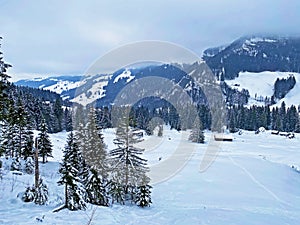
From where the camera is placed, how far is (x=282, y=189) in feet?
88.0

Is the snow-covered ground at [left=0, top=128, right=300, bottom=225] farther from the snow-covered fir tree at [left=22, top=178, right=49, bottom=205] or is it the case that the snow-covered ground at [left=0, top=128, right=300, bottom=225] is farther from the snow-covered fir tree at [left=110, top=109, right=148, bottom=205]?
the snow-covered fir tree at [left=110, top=109, right=148, bottom=205]

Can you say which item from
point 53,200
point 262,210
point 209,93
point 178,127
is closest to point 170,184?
point 262,210

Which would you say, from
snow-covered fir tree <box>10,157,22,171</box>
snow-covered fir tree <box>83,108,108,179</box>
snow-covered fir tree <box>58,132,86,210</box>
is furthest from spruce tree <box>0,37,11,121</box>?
snow-covered fir tree <box>10,157,22,171</box>

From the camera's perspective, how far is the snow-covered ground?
1012 cm

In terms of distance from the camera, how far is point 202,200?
21.2 meters

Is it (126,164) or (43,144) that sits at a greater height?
(126,164)

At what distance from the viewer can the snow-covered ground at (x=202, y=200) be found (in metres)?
10.1

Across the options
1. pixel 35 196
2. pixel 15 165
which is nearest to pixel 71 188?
pixel 35 196

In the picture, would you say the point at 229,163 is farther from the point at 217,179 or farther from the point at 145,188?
the point at 145,188

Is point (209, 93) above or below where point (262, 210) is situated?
above


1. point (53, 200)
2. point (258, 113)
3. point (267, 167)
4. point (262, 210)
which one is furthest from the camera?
point (258, 113)

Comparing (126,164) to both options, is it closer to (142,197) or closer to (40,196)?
(142,197)

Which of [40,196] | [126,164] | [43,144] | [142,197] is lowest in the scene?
[142,197]

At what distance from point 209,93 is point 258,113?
188 feet
